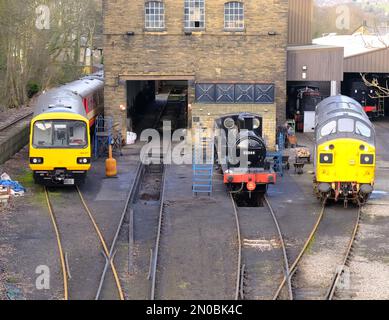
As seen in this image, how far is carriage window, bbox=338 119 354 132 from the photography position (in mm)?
19797

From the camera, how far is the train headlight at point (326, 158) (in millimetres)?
19281

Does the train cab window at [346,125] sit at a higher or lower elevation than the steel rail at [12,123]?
higher

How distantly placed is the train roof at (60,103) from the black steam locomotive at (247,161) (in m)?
5.22

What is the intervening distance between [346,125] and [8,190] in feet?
34.1

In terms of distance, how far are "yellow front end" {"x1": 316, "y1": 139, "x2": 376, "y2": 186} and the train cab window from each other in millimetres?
645

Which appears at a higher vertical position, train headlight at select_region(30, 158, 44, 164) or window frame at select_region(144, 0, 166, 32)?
window frame at select_region(144, 0, 166, 32)

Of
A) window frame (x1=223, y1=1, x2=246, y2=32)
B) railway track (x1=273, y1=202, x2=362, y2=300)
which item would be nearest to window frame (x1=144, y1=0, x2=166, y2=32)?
window frame (x1=223, y1=1, x2=246, y2=32)

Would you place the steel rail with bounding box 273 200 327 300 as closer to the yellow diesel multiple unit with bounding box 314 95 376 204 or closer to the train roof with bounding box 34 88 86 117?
the yellow diesel multiple unit with bounding box 314 95 376 204

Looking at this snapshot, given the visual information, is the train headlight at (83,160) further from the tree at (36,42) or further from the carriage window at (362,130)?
the tree at (36,42)

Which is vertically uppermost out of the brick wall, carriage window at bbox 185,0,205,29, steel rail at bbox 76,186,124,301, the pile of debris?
carriage window at bbox 185,0,205,29

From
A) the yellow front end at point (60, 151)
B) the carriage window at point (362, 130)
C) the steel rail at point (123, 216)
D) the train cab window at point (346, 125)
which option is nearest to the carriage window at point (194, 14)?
the steel rail at point (123, 216)
